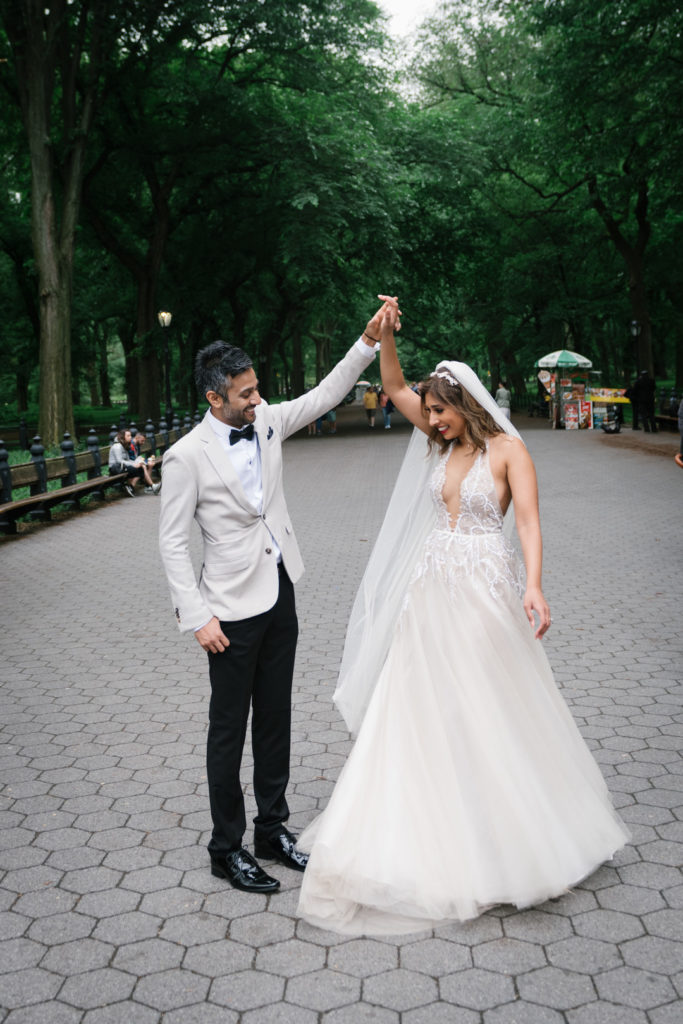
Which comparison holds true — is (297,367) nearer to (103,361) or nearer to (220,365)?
(103,361)

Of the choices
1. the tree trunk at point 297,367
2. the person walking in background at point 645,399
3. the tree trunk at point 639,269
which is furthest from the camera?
the tree trunk at point 297,367

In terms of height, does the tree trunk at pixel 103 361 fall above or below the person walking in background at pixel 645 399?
above

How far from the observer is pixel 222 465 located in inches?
134

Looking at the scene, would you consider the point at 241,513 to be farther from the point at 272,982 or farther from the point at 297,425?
the point at 272,982

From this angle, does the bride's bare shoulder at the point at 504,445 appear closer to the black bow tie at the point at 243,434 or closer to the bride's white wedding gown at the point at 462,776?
the bride's white wedding gown at the point at 462,776

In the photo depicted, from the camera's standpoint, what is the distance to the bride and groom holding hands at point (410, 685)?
3.25 m

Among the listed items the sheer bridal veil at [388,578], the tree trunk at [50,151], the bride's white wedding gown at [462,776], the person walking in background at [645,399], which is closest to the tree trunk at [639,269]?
the person walking in background at [645,399]

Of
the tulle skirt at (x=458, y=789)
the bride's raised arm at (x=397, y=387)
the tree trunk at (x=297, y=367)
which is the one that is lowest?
the tulle skirt at (x=458, y=789)

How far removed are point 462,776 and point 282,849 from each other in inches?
36.7

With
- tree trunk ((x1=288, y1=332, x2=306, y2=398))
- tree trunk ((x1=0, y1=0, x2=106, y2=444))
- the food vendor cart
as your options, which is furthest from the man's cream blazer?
tree trunk ((x1=288, y1=332, x2=306, y2=398))

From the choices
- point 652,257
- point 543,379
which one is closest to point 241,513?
point 543,379

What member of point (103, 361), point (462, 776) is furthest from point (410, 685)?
point (103, 361)

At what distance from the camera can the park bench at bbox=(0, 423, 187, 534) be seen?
515 inches

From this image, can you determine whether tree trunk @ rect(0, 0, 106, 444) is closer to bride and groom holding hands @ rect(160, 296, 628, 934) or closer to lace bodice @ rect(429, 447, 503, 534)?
bride and groom holding hands @ rect(160, 296, 628, 934)
